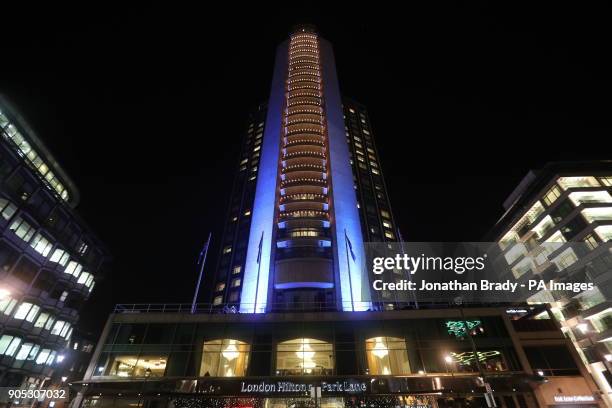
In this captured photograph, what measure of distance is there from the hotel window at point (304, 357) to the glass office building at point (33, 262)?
3565cm

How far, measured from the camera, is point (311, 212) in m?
65.3

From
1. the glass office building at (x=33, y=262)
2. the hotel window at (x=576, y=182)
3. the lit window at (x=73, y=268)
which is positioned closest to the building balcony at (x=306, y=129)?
the glass office building at (x=33, y=262)

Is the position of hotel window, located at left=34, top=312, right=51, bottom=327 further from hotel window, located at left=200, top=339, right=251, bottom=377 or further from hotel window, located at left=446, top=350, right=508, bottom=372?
hotel window, located at left=446, top=350, right=508, bottom=372

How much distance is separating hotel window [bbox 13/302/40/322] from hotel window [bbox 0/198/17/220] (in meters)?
12.2

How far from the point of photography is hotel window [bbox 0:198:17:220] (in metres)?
40.6

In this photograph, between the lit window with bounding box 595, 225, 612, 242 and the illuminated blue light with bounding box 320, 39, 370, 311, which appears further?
the illuminated blue light with bounding box 320, 39, 370, 311

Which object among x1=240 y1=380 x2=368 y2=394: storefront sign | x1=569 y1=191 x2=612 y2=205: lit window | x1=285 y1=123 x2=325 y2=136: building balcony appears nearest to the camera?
x1=240 y1=380 x2=368 y2=394: storefront sign

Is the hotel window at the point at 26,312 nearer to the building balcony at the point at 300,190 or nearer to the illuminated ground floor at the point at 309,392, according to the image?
the illuminated ground floor at the point at 309,392

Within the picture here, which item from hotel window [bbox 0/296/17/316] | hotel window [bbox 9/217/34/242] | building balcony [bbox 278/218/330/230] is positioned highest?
building balcony [bbox 278/218/330/230]

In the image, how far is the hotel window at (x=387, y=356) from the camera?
27328mm

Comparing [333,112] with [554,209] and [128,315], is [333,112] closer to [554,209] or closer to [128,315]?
[554,209]

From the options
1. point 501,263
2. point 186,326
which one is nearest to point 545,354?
point 186,326

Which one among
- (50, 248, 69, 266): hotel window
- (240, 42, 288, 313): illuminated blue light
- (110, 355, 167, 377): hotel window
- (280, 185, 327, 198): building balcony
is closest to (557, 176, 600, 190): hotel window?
(280, 185, 327, 198): building balcony

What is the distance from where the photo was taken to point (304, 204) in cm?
6500
